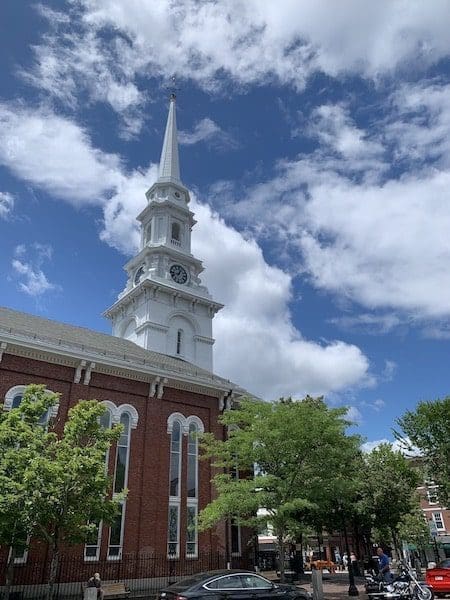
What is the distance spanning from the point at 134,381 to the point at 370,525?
20.2 metres

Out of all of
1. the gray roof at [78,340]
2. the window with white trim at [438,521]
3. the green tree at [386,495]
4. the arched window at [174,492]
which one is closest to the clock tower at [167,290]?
the gray roof at [78,340]

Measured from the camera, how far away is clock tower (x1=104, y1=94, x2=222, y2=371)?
35469 mm

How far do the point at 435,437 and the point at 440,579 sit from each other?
29.5 ft

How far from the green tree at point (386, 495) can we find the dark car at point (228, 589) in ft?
60.3

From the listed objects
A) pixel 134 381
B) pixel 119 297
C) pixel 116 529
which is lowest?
pixel 116 529

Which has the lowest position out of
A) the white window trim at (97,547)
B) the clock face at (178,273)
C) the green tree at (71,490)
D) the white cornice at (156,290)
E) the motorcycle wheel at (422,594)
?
the motorcycle wheel at (422,594)

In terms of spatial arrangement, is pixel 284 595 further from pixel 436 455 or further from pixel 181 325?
pixel 181 325

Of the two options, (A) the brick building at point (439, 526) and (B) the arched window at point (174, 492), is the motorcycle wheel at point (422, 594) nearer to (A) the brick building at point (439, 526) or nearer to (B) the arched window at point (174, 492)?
(B) the arched window at point (174, 492)

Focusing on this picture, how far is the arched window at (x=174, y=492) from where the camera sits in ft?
75.7

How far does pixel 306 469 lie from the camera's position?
19094mm

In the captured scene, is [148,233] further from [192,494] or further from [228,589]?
[228,589]

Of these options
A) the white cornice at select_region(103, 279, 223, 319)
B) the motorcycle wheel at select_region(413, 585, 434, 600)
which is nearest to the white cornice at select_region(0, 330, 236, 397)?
the white cornice at select_region(103, 279, 223, 319)

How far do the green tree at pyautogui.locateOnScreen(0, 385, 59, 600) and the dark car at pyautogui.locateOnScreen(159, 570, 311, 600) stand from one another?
17.6ft

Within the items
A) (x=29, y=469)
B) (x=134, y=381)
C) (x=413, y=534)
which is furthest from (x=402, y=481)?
(x=29, y=469)
